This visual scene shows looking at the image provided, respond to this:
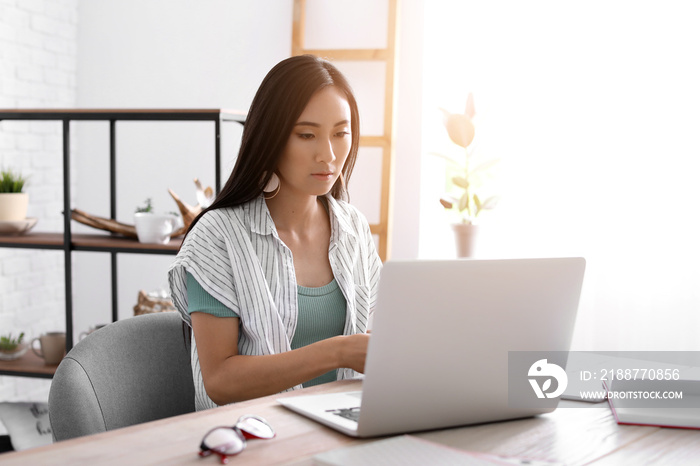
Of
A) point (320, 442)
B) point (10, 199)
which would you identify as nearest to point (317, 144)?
point (320, 442)

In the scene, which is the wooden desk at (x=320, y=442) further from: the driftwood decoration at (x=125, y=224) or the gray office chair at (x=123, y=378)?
the driftwood decoration at (x=125, y=224)

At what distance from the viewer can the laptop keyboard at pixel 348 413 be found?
1.11 meters

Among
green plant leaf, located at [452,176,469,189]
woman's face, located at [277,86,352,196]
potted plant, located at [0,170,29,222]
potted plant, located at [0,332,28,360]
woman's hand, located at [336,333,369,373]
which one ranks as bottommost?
potted plant, located at [0,332,28,360]

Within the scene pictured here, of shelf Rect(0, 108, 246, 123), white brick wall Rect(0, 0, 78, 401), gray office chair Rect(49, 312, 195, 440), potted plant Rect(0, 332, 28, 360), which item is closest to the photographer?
gray office chair Rect(49, 312, 195, 440)

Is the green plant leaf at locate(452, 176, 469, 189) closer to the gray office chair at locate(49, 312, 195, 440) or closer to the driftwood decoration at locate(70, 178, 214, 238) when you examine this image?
the driftwood decoration at locate(70, 178, 214, 238)

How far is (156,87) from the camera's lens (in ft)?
13.5

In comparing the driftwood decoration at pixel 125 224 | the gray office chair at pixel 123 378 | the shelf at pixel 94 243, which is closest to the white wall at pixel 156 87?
the driftwood decoration at pixel 125 224

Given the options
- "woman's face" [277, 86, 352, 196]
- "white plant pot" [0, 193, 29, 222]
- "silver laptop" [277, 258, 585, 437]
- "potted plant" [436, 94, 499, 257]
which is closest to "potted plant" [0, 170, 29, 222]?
"white plant pot" [0, 193, 29, 222]

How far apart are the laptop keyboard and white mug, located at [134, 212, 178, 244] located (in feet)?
5.68

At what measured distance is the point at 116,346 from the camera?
4.82 feet

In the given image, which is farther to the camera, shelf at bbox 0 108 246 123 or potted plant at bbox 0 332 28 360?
potted plant at bbox 0 332 28 360

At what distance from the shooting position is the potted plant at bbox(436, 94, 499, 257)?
3359mm

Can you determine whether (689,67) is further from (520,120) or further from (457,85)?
(457,85)

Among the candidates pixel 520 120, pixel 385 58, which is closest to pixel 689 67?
pixel 520 120
